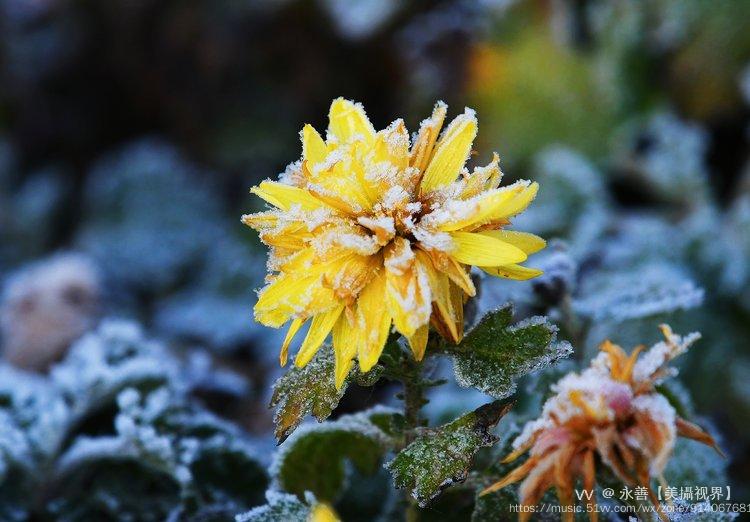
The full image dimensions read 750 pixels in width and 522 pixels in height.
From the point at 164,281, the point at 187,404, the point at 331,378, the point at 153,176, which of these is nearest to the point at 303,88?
the point at 153,176

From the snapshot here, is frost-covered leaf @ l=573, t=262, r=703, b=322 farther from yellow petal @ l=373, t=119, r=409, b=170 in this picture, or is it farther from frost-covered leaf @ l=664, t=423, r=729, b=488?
yellow petal @ l=373, t=119, r=409, b=170

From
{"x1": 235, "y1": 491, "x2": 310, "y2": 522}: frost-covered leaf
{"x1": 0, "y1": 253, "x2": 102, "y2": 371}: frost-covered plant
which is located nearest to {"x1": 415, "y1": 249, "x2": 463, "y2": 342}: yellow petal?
{"x1": 235, "y1": 491, "x2": 310, "y2": 522}: frost-covered leaf

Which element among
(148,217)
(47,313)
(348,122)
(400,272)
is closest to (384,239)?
(400,272)

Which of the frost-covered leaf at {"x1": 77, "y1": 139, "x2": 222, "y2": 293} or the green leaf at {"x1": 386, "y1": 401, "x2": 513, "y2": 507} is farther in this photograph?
the frost-covered leaf at {"x1": 77, "y1": 139, "x2": 222, "y2": 293}

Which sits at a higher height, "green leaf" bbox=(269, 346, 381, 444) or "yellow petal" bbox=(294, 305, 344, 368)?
"yellow petal" bbox=(294, 305, 344, 368)

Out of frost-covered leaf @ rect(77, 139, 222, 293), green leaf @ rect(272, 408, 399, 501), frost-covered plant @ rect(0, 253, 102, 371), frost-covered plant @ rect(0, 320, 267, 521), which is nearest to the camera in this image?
green leaf @ rect(272, 408, 399, 501)

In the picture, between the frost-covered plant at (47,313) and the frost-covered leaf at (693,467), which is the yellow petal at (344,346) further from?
the frost-covered plant at (47,313)

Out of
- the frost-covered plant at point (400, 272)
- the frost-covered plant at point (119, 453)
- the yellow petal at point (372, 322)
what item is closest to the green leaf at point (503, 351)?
the frost-covered plant at point (400, 272)

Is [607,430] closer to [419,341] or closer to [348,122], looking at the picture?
[419,341]
